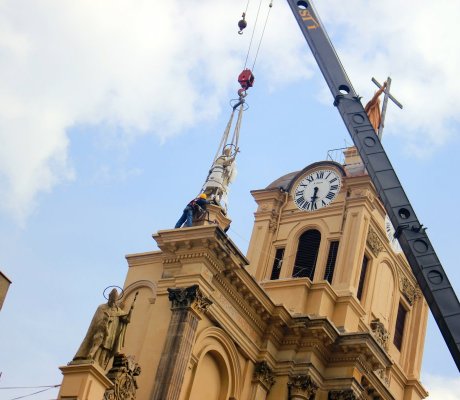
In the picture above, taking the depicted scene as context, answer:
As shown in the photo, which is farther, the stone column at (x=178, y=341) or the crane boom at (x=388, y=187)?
the stone column at (x=178, y=341)

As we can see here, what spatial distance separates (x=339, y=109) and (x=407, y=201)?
3.91m

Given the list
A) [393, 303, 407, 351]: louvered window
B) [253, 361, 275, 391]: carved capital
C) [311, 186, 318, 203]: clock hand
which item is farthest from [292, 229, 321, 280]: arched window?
[253, 361, 275, 391]: carved capital

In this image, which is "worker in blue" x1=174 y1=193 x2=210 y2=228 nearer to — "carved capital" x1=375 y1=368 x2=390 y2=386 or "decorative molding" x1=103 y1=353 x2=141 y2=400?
"decorative molding" x1=103 y1=353 x2=141 y2=400

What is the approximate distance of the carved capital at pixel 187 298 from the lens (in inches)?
1154

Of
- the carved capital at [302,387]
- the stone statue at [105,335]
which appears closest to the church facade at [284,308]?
the carved capital at [302,387]

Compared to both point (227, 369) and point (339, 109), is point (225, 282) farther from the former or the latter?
point (339, 109)

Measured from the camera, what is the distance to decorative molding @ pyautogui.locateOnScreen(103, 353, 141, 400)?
86.6ft

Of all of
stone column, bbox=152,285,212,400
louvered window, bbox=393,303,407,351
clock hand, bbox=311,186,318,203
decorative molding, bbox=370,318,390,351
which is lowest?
stone column, bbox=152,285,212,400

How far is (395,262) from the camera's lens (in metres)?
39.6

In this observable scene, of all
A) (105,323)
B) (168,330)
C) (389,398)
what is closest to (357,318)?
(389,398)

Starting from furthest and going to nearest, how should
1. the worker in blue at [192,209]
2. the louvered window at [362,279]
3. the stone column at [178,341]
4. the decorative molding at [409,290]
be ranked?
1. the decorative molding at [409,290]
2. the louvered window at [362,279]
3. the worker in blue at [192,209]
4. the stone column at [178,341]

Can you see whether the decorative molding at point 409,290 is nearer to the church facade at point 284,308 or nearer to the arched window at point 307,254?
the church facade at point 284,308

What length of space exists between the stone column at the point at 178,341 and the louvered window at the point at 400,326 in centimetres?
1178

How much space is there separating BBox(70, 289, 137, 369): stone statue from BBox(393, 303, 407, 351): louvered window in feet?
52.3
